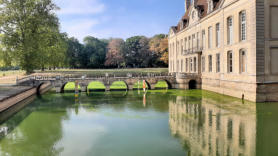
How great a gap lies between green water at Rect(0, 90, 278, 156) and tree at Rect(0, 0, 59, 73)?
563 inches

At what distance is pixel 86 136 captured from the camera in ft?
45.3

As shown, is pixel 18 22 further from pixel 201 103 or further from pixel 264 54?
pixel 264 54

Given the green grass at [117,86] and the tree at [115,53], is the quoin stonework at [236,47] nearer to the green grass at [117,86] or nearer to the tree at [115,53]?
the green grass at [117,86]

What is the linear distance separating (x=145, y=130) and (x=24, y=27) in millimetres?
28496

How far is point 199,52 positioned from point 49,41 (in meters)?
23.5

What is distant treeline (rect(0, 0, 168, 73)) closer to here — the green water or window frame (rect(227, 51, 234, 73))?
the green water

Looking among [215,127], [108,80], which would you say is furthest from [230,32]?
[108,80]

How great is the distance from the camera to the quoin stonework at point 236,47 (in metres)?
21.0

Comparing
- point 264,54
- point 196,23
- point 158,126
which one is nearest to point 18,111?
point 158,126

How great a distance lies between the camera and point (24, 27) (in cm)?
3509

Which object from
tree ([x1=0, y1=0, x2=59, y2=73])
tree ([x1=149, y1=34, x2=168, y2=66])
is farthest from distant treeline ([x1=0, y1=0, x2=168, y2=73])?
tree ([x1=149, y1=34, x2=168, y2=66])

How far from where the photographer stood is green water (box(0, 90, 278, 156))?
446 inches

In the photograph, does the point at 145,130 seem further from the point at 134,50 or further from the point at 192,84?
the point at 134,50

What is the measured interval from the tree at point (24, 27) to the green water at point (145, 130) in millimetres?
14297
